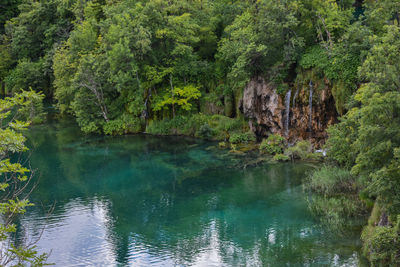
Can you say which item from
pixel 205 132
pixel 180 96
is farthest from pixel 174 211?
pixel 180 96

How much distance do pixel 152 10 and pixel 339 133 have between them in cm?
2162

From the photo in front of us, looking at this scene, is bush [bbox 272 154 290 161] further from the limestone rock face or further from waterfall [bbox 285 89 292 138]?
waterfall [bbox 285 89 292 138]

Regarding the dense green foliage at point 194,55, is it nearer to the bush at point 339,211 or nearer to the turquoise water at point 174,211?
the turquoise water at point 174,211

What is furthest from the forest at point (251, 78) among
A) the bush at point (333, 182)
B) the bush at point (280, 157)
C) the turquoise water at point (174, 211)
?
the turquoise water at point (174, 211)

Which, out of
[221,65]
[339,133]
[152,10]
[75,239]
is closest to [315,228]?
[339,133]

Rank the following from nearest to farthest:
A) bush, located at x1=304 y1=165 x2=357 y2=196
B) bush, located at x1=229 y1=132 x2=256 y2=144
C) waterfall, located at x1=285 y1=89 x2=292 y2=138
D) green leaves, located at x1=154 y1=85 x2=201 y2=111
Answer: bush, located at x1=304 y1=165 x2=357 y2=196
waterfall, located at x1=285 y1=89 x2=292 y2=138
bush, located at x1=229 y1=132 x2=256 y2=144
green leaves, located at x1=154 y1=85 x2=201 y2=111

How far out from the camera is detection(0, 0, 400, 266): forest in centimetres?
2023

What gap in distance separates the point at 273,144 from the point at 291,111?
2.71m

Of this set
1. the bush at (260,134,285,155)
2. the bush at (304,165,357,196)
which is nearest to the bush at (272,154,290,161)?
the bush at (260,134,285,155)

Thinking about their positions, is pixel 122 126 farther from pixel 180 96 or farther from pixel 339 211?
pixel 339 211

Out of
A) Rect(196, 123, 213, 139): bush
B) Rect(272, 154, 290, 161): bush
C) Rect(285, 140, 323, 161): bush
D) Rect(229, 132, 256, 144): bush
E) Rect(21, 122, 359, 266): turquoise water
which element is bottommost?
Rect(21, 122, 359, 266): turquoise water

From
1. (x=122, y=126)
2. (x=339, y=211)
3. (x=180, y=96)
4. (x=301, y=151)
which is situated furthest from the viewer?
(x=122, y=126)

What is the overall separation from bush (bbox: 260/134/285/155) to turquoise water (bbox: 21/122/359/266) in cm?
194

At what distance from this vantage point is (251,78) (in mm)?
32844
